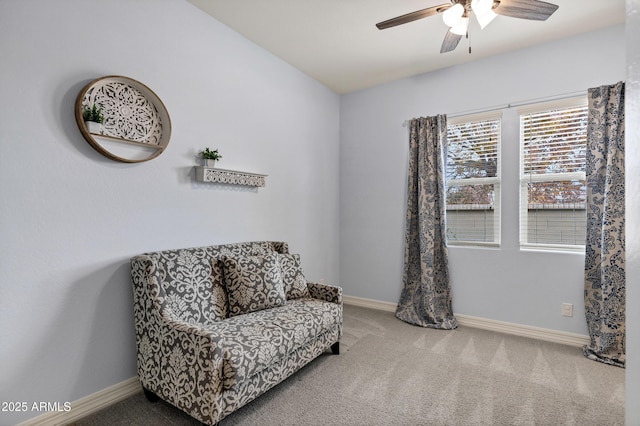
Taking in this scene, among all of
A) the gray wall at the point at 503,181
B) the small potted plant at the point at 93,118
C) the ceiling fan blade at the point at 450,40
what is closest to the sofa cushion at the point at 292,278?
the gray wall at the point at 503,181

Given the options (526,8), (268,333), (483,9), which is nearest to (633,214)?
(268,333)

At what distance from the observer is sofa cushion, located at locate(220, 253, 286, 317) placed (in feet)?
7.48

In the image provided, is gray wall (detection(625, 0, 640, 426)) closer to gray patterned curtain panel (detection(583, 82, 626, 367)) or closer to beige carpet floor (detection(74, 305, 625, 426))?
beige carpet floor (detection(74, 305, 625, 426))

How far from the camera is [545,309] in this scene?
9.62ft

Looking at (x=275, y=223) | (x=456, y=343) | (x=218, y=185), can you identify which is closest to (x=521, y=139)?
(x=456, y=343)

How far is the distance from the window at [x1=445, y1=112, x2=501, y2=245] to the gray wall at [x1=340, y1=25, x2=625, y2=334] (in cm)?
11

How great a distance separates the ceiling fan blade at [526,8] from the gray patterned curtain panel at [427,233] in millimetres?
1428

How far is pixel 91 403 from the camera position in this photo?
6.15 ft

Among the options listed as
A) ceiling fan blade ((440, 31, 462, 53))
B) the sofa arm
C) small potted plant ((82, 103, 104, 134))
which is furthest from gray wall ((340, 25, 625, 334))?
small potted plant ((82, 103, 104, 134))

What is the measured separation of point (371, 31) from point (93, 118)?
2269 mm

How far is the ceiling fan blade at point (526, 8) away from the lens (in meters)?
1.84

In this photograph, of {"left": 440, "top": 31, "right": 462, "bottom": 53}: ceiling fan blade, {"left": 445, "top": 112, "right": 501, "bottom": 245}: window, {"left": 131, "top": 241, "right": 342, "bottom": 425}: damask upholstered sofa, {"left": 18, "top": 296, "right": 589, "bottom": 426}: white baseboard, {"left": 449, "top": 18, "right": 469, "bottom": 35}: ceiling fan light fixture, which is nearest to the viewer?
{"left": 131, "top": 241, "right": 342, "bottom": 425}: damask upholstered sofa

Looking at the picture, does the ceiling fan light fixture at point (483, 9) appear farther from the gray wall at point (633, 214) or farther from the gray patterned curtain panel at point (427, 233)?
the gray wall at point (633, 214)

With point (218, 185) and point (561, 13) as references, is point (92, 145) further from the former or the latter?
point (561, 13)
